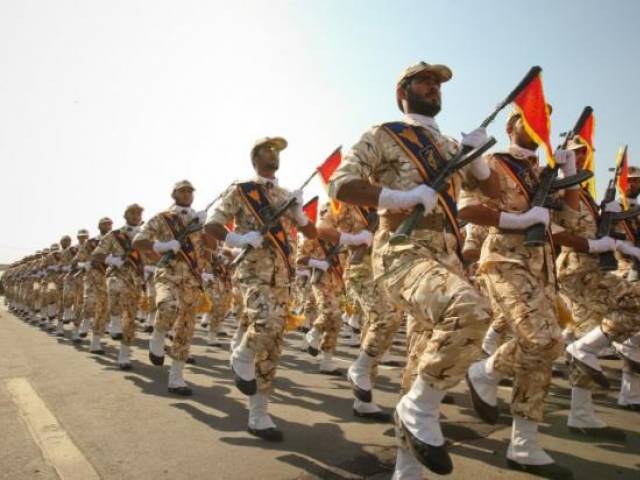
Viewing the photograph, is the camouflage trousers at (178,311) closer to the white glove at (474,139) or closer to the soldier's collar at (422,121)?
the soldier's collar at (422,121)

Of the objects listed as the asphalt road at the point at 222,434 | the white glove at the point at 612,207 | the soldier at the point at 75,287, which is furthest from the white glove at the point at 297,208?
the soldier at the point at 75,287

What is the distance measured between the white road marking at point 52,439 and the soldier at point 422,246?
2233mm

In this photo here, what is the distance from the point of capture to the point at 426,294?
111 inches

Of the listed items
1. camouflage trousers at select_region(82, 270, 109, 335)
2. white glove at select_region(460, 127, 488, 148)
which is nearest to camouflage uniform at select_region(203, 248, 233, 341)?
camouflage trousers at select_region(82, 270, 109, 335)

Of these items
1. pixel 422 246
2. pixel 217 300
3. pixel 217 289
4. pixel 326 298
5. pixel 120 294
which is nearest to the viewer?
pixel 422 246

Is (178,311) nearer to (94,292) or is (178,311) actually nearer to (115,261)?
(115,261)

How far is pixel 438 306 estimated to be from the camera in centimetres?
277

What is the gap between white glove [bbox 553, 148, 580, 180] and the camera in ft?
14.3

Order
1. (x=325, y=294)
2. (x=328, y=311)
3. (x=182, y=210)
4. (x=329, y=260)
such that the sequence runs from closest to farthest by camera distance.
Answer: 1. (x=182, y=210)
2. (x=328, y=311)
3. (x=325, y=294)
4. (x=329, y=260)

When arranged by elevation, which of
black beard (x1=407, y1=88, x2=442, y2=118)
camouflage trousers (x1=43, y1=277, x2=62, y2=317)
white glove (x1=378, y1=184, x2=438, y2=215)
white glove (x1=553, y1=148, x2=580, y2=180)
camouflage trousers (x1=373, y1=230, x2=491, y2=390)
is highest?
black beard (x1=407, y1=88, x2=442, y2=118)

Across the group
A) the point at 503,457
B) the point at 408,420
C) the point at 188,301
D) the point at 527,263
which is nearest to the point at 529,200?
the point at 527,263

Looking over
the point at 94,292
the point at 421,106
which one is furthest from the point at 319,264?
the point at 94,292

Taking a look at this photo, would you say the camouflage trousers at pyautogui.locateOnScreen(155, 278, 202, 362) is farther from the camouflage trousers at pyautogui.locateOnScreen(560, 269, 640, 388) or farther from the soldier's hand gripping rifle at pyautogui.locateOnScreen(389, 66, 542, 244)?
the camouflage trousers at pyautogui.locateOnScreen(560, 269, 640, 388)

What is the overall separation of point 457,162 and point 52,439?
12.9 feet
